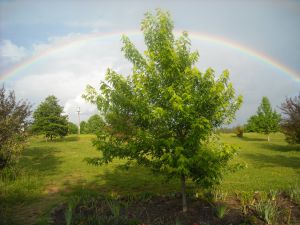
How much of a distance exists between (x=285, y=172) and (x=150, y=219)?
1092 cm

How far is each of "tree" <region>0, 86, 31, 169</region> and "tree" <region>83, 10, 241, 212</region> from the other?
265 inches

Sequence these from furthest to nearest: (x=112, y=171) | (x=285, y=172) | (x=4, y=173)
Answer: (x=112, y=171) < (x=285, y=172) < (x=4, y=173)

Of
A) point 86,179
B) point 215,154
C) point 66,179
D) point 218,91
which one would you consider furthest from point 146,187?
point 218,91

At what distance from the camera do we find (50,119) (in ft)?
136

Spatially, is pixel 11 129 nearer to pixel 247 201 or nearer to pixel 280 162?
pixel 247 201

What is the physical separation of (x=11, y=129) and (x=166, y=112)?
363 inches

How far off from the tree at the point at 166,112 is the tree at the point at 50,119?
34633mm

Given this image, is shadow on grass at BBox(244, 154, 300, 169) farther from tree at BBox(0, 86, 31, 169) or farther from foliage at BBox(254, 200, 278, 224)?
→ tree at BBox(0, 86, 31, 169)

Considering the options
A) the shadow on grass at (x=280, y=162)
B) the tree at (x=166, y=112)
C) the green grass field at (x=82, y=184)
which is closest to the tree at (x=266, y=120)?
the shadow on grass at (x=280, y=162)

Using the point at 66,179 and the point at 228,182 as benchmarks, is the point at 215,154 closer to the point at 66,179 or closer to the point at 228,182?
the point at 228,182

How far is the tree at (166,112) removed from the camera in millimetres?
7289

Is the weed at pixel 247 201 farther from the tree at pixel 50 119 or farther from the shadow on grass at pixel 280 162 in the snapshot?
the tree at pixel 50 119

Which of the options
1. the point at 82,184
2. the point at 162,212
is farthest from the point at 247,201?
the point at 82,184

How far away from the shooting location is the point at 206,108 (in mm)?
7738
